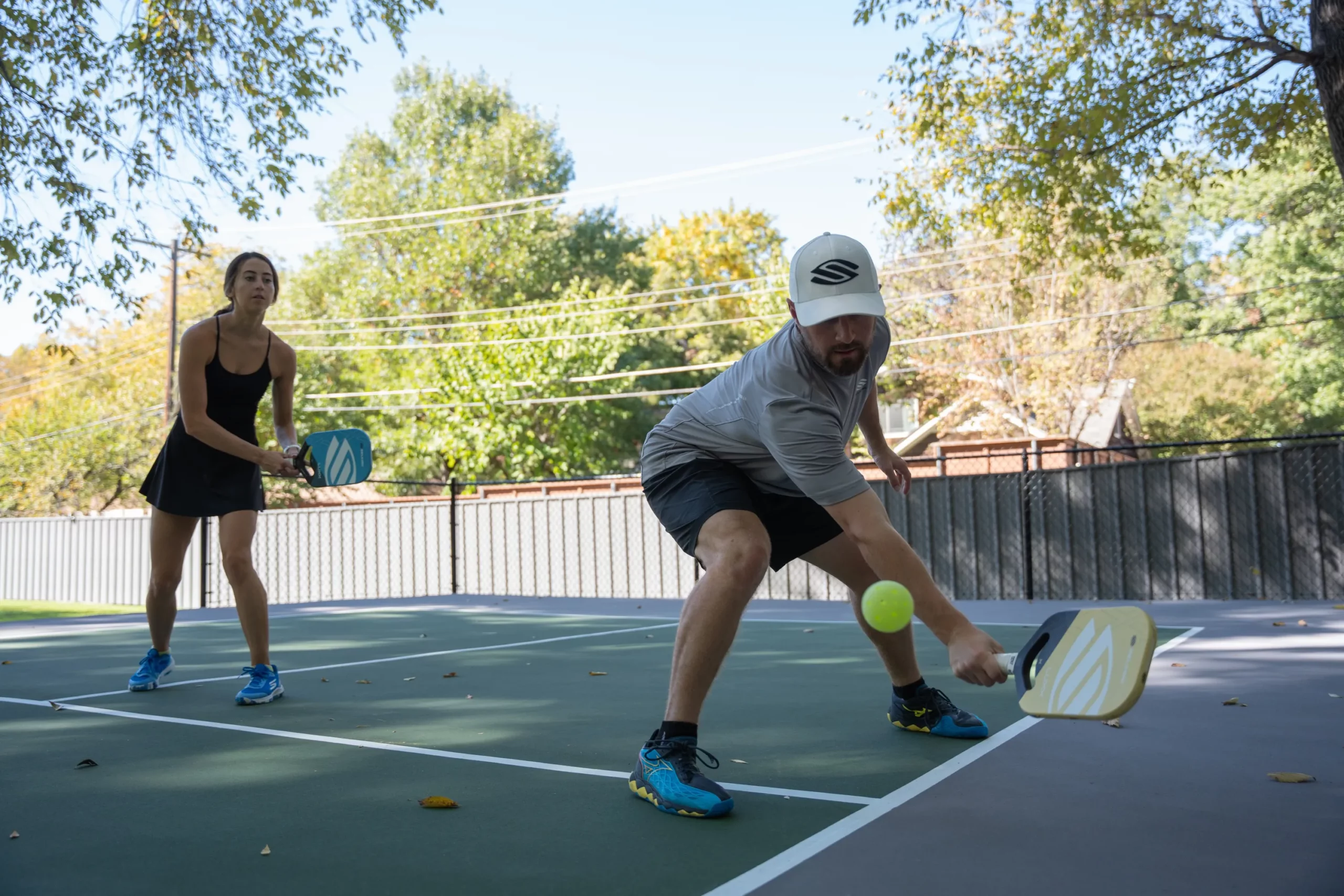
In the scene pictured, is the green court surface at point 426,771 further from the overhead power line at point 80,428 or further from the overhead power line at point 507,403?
the overhead power line at point 80,428

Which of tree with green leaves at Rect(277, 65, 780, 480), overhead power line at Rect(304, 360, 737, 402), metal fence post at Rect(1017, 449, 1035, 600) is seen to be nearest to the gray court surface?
metal fence post at Rect(1017, 449, 1035, 600)

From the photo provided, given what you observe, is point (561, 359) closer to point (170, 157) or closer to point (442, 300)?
point (442, 300)

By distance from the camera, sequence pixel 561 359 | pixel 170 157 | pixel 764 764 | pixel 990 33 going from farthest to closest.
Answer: pixel 561 359 < pixel 990 33 < pixel 170 157 < pixel 764 764

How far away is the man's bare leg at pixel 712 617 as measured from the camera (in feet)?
10.4

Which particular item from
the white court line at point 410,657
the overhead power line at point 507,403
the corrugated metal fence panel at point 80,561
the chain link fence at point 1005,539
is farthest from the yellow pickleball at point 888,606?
the overhead power line at point 507,403

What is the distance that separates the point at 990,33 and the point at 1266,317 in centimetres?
1890

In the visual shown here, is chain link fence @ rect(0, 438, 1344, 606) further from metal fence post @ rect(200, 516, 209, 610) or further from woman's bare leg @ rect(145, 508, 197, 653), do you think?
woman's bare leg @ rect(145, 508, 197, 653)

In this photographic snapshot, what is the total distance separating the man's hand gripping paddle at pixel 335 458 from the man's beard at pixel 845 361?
258 centimetres

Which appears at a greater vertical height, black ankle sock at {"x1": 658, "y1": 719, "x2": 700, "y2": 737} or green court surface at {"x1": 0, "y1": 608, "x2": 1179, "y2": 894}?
black ankle sock at {"x1": 658, "y1": 719, "x2": 700, "y2": 737}

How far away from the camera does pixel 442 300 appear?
35.5 meters

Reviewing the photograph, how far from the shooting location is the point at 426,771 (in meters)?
3.48

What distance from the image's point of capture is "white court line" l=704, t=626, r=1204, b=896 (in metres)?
2.31

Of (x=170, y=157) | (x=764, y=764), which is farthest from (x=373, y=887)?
(x=170, y=157)

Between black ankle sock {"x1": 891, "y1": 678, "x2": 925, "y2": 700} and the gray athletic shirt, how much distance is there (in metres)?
0.93
